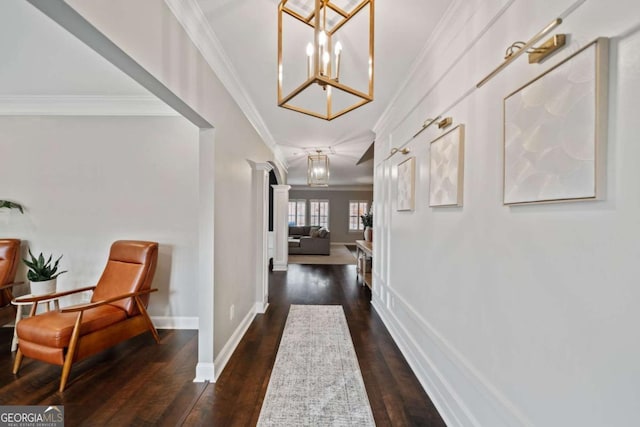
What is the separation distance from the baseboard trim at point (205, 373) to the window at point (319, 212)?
9888 mm

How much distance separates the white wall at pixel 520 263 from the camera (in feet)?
2.60

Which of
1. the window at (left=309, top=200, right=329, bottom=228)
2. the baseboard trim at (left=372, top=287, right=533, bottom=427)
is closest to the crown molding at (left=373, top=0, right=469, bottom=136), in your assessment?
the baseboard trim at (left=372, top=287, right=533, bottom=427)

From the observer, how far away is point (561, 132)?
947mm

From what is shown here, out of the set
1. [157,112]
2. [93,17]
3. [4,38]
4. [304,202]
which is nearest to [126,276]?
[157,112]

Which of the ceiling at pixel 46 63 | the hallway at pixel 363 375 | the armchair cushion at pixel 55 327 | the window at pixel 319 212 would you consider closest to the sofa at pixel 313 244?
the window at pixel 319 212

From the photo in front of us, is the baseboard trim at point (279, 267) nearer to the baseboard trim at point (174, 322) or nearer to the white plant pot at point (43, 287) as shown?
the baseboard trim at point (174, 322)

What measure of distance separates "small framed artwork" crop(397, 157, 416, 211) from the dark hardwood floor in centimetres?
145

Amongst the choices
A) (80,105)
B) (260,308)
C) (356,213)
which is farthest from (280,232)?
(356,213)

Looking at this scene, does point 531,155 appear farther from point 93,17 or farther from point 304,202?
point 304,202

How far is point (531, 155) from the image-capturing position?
1.08 meters

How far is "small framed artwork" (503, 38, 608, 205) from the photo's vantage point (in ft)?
2.76

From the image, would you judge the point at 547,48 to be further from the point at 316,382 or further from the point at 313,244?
the point at 313,244

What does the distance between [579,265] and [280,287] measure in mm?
4595

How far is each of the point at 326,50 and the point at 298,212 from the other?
10.9 metres
